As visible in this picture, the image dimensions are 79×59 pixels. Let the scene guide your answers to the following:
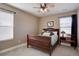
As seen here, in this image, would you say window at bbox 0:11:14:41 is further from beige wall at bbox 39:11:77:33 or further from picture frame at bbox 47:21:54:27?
picture frame at bbox 47:21:54:27

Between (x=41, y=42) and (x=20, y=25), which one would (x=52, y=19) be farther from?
(x=20, y=25)

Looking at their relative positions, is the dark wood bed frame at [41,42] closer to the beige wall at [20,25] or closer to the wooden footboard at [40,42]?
the wooden footboard at [40,42]

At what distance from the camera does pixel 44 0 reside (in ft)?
4.02

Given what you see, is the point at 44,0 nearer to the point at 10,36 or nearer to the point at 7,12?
the point at 7,12

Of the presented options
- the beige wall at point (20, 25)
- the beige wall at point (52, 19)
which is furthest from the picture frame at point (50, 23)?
the beige wall at point (20, 25)

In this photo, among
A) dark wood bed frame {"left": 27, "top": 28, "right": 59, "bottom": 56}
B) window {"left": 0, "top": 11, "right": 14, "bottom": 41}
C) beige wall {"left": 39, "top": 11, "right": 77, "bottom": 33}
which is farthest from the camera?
beige wall {"left": 39, "top": 11, "right": 77, "bottom": 33}

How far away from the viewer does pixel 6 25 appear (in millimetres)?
2527

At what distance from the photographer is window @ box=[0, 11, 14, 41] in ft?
7.64

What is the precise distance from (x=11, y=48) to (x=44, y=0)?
2.36 meters

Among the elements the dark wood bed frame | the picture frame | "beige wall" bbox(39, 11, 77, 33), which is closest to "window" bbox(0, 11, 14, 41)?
the dark wood bed frame

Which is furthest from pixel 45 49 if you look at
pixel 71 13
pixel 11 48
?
pixel 71 13

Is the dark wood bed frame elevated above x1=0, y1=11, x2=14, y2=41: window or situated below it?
below

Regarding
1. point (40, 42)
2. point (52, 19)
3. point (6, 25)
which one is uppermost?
point (52, 19)

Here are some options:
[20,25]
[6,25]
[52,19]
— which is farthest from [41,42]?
[52,19]
